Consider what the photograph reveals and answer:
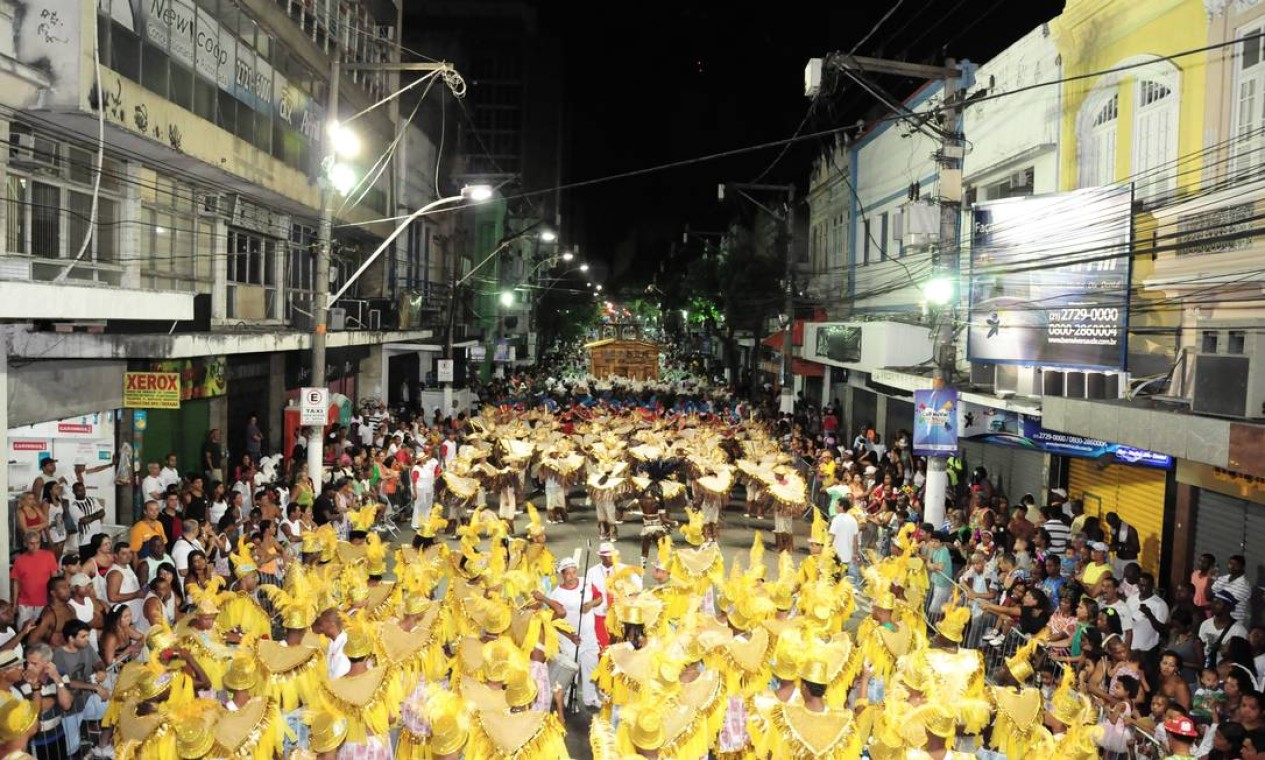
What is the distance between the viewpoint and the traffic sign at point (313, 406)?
53.7ft

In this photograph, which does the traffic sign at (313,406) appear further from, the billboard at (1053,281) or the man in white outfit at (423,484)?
the billboard at (1053,281)

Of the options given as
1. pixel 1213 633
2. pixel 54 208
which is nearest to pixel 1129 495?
pixel 1213 633

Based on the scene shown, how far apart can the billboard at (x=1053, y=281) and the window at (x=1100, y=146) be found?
123cm

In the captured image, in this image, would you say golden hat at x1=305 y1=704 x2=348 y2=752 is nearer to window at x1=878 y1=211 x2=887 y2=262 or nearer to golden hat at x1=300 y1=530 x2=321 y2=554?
golden hat at x1=300 y1=530 x2=321 y2=554

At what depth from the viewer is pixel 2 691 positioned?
6492 millimetres

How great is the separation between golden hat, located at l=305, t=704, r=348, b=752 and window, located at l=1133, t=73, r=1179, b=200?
12.1m

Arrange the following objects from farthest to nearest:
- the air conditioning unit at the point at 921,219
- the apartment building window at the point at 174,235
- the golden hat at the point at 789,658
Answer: the air conditioning unit at the point at 921,219, the apartment building window at the point at 174,235, the golden hat at the point at 789,658

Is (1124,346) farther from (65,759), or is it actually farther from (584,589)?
(65,759)

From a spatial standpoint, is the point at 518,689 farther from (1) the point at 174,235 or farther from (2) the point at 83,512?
(1) the point at 174,235

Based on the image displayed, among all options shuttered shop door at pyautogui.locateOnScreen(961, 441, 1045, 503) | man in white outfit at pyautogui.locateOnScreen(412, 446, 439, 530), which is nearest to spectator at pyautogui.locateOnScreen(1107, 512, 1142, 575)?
shuttered shop door at pyautogui.locateOnScreen(961, 441, 1045, 503)

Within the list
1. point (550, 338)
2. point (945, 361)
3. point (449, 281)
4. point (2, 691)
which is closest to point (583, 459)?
point (945, 361)

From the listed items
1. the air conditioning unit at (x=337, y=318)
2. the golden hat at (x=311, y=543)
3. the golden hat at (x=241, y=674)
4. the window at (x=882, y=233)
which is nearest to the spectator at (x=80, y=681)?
the golden hat at (x=241, y=674)

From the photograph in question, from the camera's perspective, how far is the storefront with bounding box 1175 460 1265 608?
40.0ft

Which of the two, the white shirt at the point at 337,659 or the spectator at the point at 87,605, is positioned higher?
the spectator at the point at 87,605
